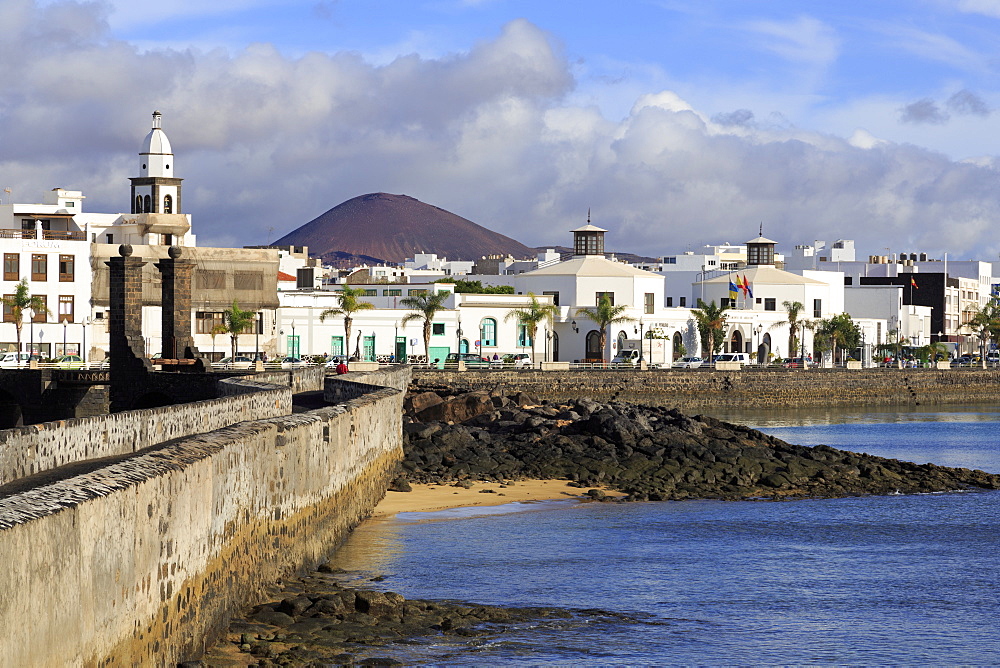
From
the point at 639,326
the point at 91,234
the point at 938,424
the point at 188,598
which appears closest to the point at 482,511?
the point at 188,598

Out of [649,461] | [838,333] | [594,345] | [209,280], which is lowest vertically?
[649,461]

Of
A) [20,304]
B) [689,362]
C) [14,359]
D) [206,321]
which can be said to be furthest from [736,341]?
[14,359]

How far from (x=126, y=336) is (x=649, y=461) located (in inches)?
606

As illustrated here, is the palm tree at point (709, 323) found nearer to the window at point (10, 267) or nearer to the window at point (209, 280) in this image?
the window at point (209, 280)

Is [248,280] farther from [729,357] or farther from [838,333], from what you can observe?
[838,333]

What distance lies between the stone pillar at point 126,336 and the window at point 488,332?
43.3 m

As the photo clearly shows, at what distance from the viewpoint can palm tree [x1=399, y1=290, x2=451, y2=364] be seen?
252 feet

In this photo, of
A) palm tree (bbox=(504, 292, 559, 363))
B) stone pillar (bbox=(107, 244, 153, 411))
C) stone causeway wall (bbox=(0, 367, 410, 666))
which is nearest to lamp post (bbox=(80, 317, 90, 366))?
palm tree (bbox=(504, 292, 559, 363))

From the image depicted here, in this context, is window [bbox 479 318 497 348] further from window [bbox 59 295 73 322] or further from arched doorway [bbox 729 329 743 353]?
window [bbox 59 295 73 322]

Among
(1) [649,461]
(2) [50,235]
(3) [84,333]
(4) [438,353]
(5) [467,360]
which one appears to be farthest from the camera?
(4) [438,353]

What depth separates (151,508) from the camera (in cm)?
1058

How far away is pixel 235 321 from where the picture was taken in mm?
68500

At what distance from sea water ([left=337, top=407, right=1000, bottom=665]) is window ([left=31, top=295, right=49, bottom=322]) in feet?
141

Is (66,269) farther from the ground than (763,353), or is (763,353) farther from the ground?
(66,269)
